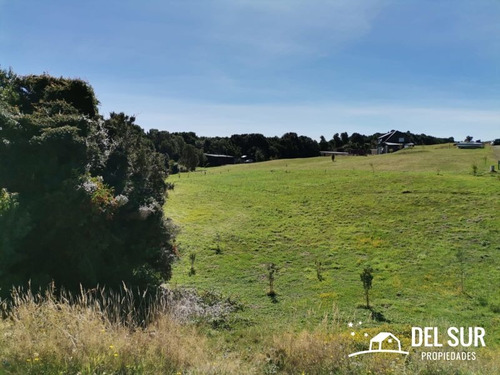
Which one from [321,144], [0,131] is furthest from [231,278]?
[321,144]

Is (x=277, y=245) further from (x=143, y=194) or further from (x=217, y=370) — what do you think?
(x=217, y=370)

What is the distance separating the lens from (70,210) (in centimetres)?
938

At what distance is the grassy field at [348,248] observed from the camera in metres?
11.8

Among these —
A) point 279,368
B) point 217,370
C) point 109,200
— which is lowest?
point 279,368

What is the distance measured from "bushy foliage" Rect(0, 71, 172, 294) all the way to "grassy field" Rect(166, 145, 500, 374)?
12.1 ft

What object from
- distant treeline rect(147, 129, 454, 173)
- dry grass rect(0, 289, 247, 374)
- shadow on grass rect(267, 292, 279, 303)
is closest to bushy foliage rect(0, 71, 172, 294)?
shadow on grass rect(267, 292, 279, 303)

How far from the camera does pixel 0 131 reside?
32.0 feet

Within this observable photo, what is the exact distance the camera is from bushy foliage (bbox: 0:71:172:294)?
9.12 metres

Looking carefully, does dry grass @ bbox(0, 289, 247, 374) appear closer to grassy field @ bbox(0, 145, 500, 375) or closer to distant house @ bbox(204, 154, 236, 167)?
grassy field @ bbox(0, 145, 500, 375)

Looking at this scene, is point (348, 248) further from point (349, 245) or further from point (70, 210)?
point (70, 210)

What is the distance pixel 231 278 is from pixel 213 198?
16547 millimetres

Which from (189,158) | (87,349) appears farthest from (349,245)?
(189,158)

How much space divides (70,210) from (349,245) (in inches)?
564

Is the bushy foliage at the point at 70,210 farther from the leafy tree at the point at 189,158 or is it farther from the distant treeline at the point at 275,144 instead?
the distant treeline at the point at 275,144
